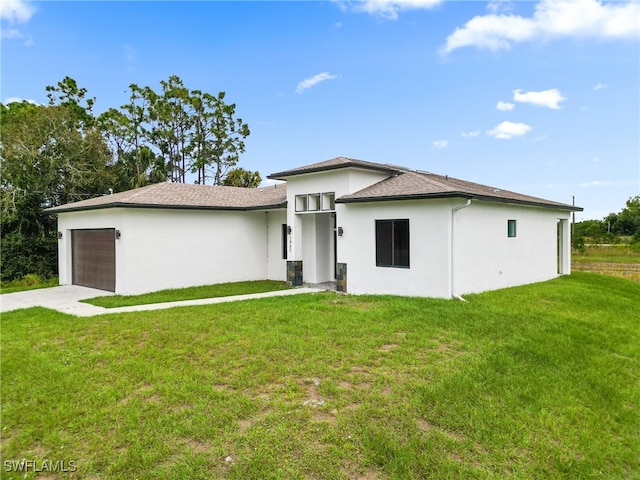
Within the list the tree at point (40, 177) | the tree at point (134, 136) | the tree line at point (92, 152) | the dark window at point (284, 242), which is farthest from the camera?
the tree at point (134, 136)

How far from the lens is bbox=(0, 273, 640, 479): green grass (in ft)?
11.7

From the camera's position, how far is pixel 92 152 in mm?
21859

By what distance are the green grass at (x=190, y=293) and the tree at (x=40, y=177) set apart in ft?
29.9

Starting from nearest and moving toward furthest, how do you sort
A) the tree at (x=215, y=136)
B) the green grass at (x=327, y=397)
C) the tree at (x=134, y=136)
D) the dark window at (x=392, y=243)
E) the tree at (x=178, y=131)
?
1. the green grass at (x=327, y=397)
2. the dark window at (x=392, y=243)
3. the tree at (x=134, y=136)
4. the tree at (x=178, y=131)
5. the tree at (x=215, y=136)

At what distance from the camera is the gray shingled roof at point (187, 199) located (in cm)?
1326

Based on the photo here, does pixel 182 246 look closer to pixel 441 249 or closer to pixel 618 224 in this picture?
pixel 441 249

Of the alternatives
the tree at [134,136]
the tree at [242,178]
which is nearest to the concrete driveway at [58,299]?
the tree at [134,136]

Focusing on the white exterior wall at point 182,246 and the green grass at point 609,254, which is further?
the green grass at point 609,254

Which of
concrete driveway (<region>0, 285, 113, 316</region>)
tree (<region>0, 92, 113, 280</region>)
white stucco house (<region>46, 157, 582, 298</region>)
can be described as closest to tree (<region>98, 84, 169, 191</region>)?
tree (<region>0, 92, 113, 280</region>)

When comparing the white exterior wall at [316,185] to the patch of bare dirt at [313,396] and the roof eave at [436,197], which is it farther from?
the patch of bare dirt at [313,396]

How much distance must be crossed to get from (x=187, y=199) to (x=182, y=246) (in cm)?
188

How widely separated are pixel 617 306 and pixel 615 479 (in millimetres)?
9476

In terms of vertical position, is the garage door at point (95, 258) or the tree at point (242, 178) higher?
the tree at point (242, 178)

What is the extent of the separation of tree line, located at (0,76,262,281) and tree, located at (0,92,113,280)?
0.15 ft
